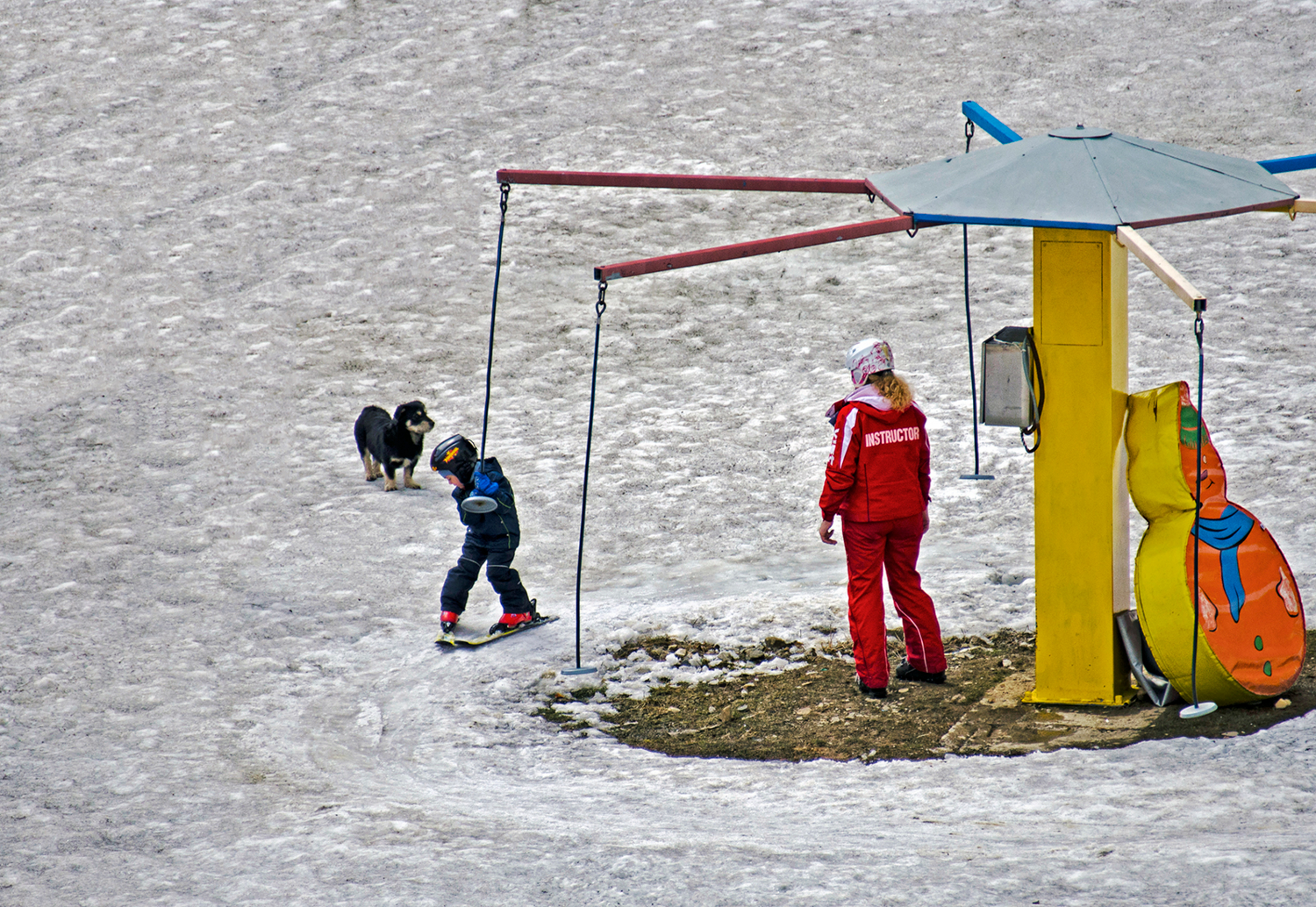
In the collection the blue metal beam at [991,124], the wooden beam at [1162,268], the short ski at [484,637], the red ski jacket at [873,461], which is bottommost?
the short ski at [484,637]

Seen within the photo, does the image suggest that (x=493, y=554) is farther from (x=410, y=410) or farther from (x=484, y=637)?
(x=410, y=410)

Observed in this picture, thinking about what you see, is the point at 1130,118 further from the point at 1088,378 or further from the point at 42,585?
the point at 42,585

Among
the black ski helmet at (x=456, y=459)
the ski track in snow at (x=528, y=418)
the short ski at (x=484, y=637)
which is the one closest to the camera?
the ski track in snow at (x=528, y=418)

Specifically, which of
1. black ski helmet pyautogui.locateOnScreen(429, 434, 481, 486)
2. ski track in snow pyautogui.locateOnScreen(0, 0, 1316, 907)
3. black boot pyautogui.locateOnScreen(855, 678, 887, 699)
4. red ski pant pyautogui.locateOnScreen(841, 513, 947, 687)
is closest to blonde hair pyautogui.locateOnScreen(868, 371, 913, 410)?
Answer: red ski pant pyautogui.locateOnScreen(841, 513, 947, 687)

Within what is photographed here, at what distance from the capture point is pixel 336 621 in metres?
7.72

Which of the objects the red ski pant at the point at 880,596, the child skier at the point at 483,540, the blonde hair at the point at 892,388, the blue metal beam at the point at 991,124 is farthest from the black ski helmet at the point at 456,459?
the blue metal beam at the point at 991,124

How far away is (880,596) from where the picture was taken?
6309 mm

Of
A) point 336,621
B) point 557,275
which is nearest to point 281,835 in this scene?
point 336,621

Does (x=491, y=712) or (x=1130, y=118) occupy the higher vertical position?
(x=1130, y=118)

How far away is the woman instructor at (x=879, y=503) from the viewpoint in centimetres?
619

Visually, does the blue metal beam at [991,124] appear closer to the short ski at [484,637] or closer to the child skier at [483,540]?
the child skier at [483,540]

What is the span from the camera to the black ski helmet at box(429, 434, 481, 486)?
7.48 metres

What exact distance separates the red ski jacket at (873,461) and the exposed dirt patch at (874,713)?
946mm

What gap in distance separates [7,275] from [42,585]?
6470 mm
